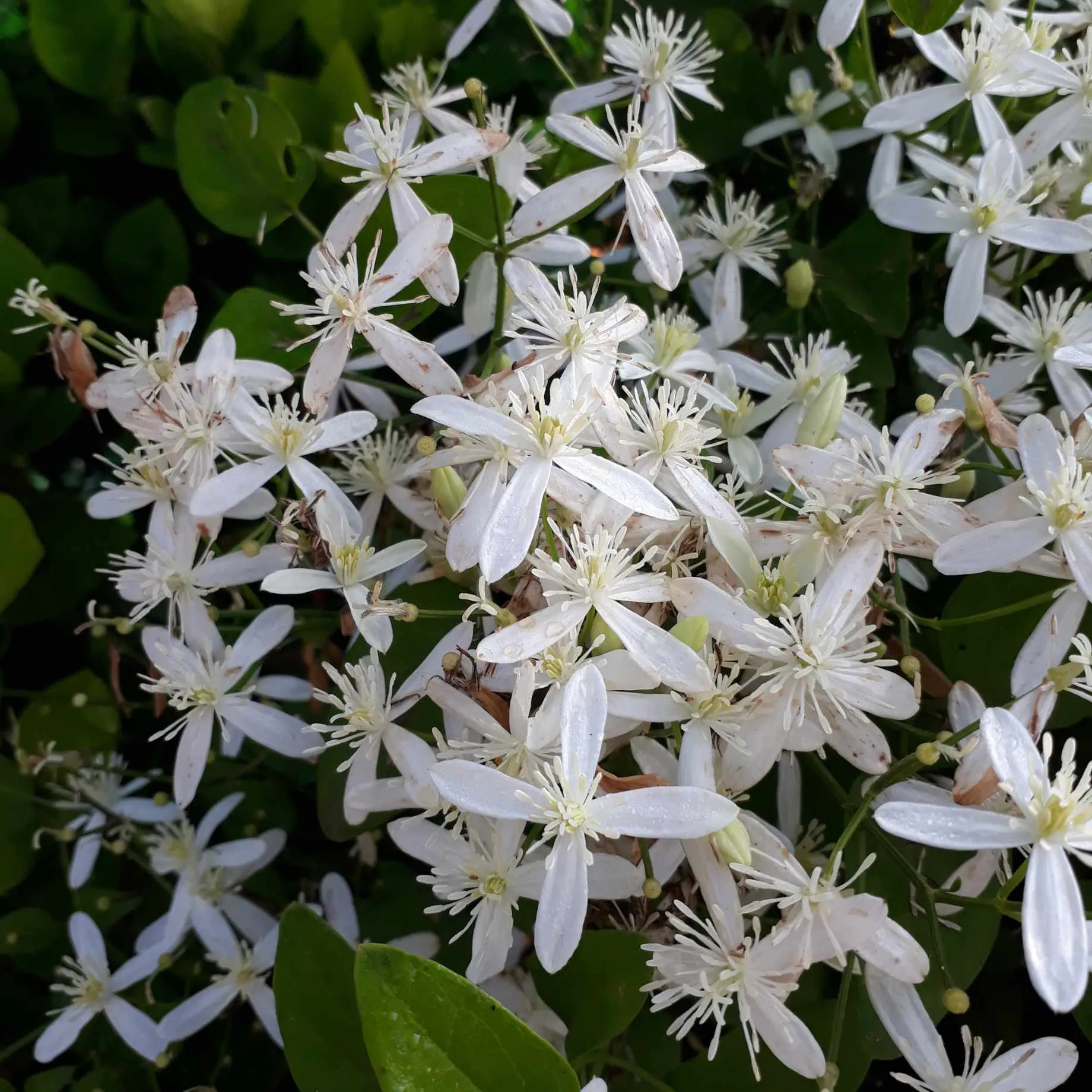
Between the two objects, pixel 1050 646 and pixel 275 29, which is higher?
pixel 275 29

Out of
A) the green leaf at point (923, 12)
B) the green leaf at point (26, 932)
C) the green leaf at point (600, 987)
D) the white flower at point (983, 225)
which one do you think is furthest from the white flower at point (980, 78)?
the green leaf at point (26, 932)

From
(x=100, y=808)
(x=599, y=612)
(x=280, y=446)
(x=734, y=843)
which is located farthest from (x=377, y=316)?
(x=100, y=808)

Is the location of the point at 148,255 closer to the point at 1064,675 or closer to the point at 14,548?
the point at 14,548

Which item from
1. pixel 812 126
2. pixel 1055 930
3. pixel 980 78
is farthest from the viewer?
pixel 812 126

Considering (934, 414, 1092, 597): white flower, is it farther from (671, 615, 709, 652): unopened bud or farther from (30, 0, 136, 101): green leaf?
(30, 0, 136, 101): green leaf

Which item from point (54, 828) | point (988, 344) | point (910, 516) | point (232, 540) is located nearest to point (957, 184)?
point (988, 344)

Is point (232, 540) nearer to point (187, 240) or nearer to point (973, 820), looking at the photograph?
point (187, 240)
